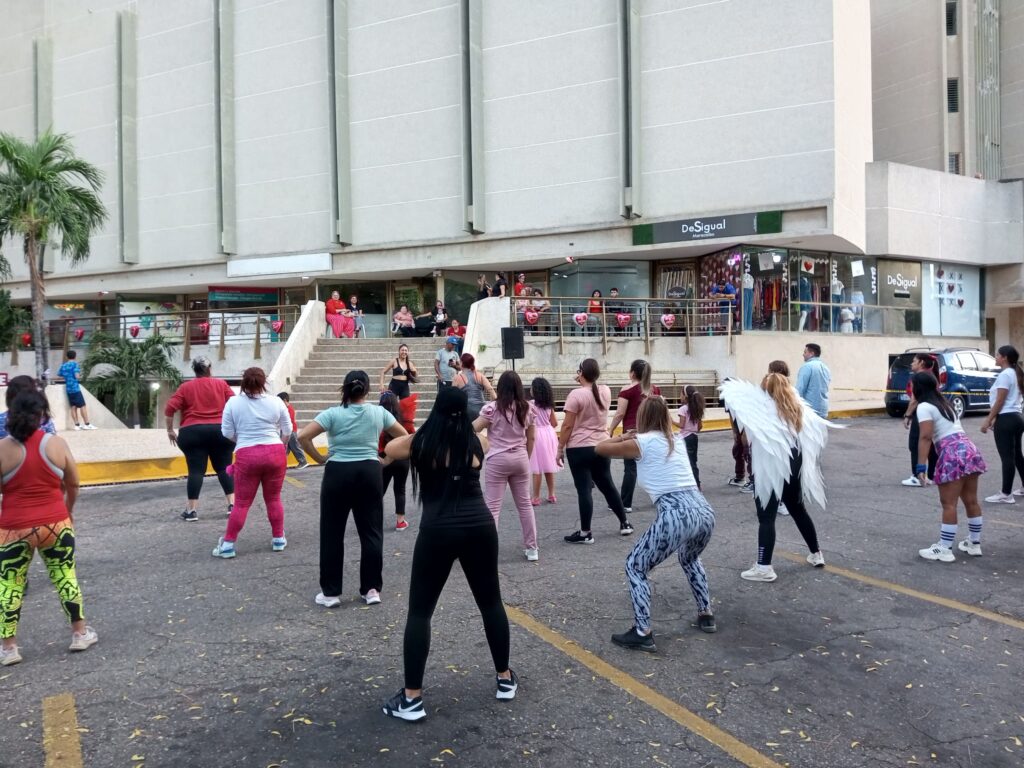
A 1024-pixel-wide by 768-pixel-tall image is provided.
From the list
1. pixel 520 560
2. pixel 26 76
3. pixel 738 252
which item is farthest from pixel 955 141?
pixel 26 76

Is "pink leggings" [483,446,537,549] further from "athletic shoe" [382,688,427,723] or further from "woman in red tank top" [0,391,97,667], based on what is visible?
"woman in red tank top" [0,391,97,667]

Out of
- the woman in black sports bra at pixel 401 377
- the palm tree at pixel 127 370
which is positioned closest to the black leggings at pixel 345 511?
the woman in black sports bra at pixel 401 377

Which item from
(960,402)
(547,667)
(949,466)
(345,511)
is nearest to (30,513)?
(345,511)

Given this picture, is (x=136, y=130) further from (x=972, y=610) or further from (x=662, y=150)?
(x=972, y=610)

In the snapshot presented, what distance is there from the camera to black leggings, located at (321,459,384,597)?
534cm

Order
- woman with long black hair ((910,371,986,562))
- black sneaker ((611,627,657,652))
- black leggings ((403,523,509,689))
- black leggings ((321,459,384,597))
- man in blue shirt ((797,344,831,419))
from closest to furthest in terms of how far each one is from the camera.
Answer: black leggings ((403,523,509,689)) → black sneaker ((611,627,657,652)) → black leggings ((321,459,384,597)) → woman with long black hair ((910,371,986,562)) → man in blue shirt ((797,344,831,419))

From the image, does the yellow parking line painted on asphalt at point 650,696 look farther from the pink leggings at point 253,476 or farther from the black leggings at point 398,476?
the black leggings at point 398,476

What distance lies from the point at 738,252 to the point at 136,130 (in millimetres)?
24448

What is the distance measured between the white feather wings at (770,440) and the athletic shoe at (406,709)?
3.22 meters

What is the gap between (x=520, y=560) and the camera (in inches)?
264

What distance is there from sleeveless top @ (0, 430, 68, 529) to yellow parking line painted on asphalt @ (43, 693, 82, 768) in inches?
40.9

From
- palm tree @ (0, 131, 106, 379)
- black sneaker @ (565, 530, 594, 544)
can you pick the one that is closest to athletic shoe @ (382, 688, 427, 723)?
black sneaker @ (565, 530, 594, 544)

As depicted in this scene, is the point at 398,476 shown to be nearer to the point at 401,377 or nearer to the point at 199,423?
the point at 199,423

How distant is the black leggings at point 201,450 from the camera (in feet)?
27.1
